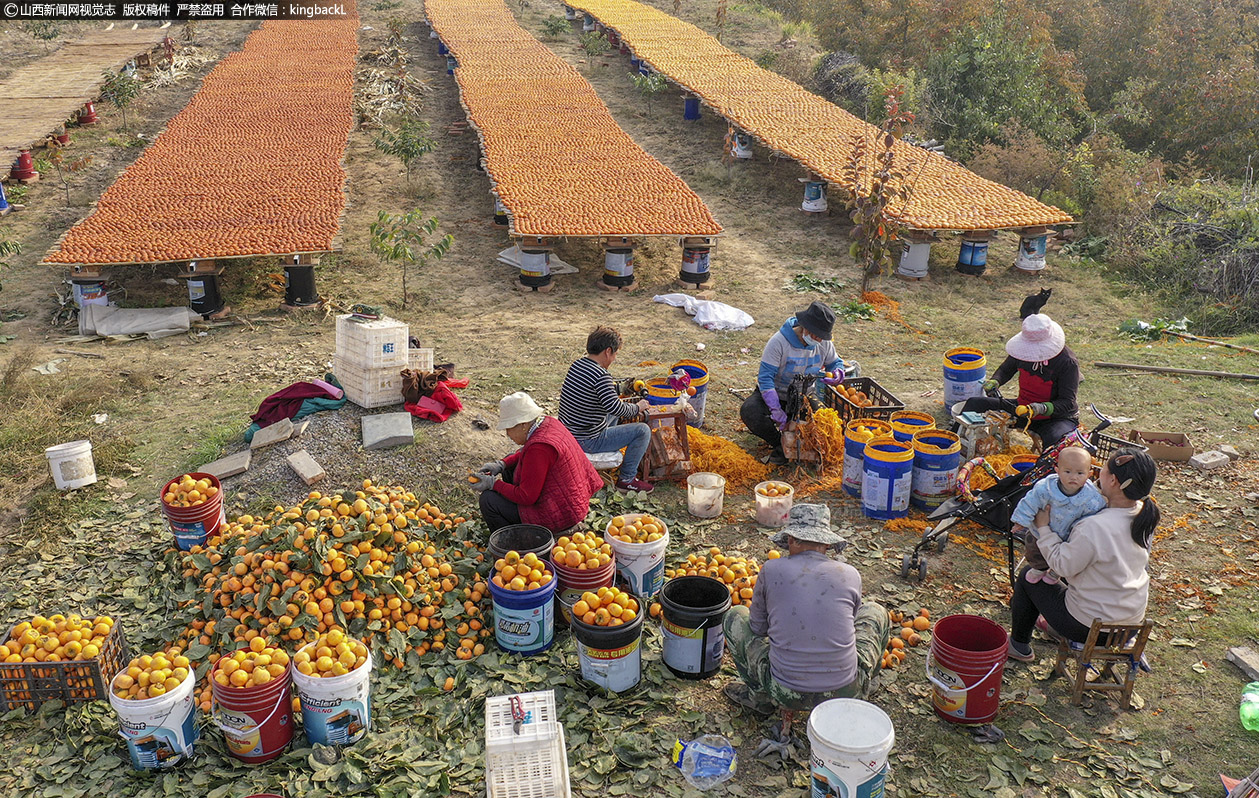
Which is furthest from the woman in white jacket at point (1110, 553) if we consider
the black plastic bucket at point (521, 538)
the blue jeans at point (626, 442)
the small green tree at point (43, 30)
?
the small green tree at point (43, 30)

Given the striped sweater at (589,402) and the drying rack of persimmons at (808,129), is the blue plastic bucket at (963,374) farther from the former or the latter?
the drying rack of persimmons at (808,129)

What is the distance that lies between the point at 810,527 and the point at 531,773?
193cm

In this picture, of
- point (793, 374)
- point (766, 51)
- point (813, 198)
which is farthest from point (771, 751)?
point (766, 51)

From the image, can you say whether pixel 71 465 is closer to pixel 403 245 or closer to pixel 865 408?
pixel 403 245

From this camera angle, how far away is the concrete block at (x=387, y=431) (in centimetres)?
786

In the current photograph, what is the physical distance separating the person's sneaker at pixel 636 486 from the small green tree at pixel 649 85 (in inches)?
657

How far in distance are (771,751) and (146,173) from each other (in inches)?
580

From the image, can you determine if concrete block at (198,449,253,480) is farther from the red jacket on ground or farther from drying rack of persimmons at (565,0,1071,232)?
drying rack of persimmons at (565,0,1071,232)

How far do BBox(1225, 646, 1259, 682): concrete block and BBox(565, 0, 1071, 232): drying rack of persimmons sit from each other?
28.7ft

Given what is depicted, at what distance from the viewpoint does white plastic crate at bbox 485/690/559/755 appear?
4629mm

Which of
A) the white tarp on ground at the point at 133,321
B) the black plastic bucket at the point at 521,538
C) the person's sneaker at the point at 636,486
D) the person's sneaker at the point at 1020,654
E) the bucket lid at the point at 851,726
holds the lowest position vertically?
the white tarp on ground at the point at 133,321

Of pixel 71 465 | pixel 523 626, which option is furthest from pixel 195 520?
pixel 523 626

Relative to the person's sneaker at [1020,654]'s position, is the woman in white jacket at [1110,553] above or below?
above

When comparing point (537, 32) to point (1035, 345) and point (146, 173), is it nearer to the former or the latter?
point (146, 173)
